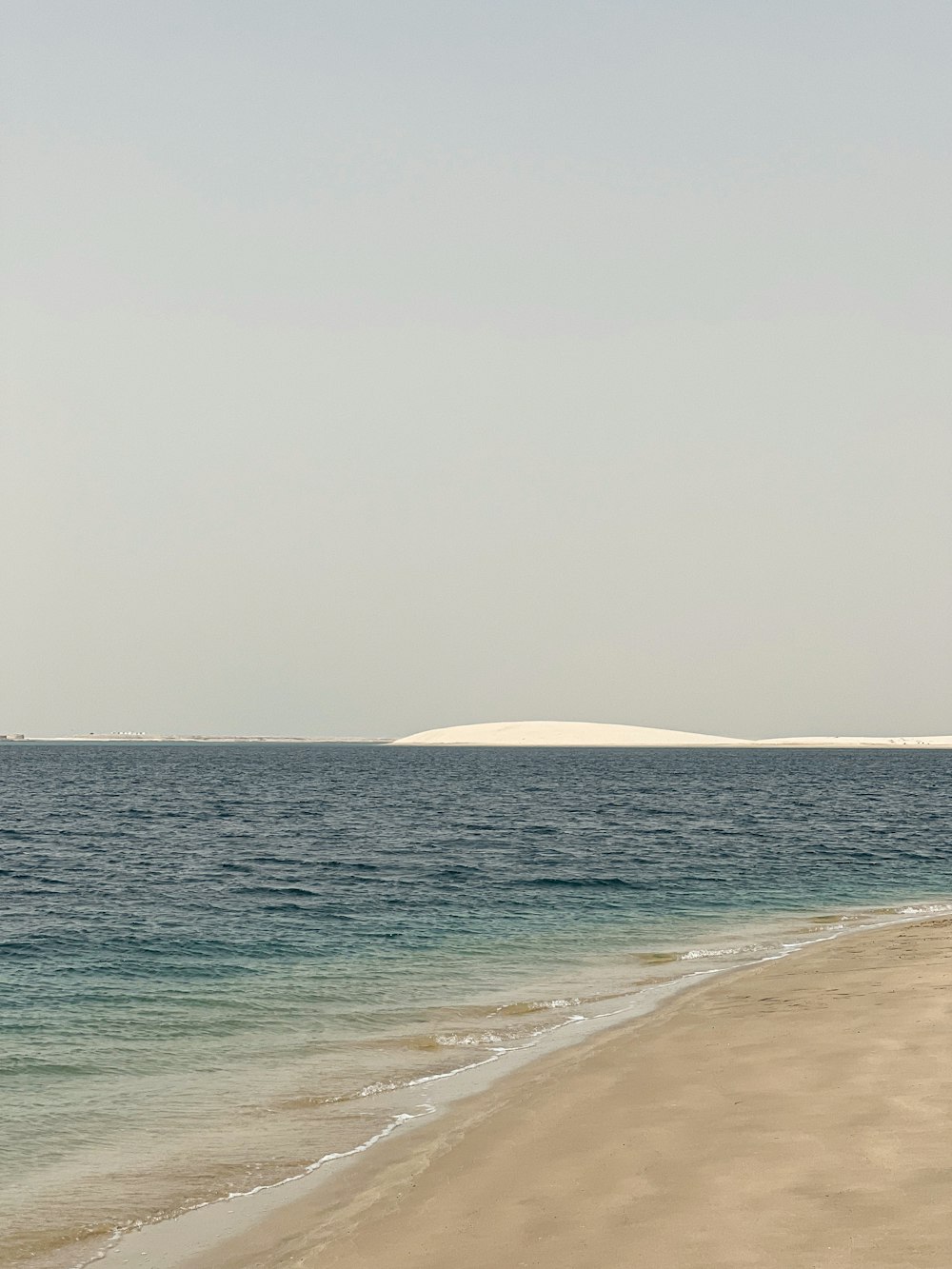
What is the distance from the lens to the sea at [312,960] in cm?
1311

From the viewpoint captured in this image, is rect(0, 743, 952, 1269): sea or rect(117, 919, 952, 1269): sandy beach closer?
rect(117, 919, 952, 1269): sandy beach

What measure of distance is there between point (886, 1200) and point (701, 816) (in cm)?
6161

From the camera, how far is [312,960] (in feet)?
80.1

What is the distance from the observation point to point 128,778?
122375 mm

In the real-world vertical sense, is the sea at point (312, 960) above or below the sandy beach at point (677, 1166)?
below

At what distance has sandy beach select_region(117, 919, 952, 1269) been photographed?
28.7 ft

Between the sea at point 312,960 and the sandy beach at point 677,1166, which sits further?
the sea at point 312,960

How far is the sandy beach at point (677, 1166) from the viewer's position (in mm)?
8750

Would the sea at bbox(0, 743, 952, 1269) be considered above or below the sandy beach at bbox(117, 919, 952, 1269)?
below

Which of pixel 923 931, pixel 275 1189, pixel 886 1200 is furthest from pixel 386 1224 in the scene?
pixel 923 931

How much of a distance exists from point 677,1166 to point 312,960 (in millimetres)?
14961

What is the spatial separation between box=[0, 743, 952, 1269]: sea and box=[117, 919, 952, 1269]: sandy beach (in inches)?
53.6

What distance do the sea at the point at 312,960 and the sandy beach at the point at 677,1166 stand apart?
1362mm

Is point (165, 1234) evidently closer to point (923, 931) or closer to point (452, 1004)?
point (452, 1004)
